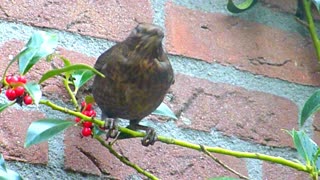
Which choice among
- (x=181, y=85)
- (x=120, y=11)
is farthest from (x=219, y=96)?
(x=120, y=11)

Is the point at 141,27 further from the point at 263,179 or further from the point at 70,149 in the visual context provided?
the point at 263,179

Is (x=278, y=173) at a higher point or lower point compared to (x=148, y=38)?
lower

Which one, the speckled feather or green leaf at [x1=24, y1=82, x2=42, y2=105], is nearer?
green leaf at [x1=24, y1=82, x2=42, y2=105]

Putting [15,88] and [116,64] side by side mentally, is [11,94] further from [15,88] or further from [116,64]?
[116,64]

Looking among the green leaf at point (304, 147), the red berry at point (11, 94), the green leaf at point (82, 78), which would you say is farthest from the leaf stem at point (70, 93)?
the green leaf at point (304, 147)

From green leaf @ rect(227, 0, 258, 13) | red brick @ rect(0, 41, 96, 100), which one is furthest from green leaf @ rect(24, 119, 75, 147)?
green leaf @ rect(227, 0, 258, 13)

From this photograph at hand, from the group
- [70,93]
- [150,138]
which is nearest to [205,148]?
[150,138]

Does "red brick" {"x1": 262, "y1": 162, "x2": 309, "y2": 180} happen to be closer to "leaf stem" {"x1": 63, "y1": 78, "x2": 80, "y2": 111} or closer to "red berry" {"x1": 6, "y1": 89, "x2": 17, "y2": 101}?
"leaf stem" {"x1": 63, "y1": 78, "x2": 80, "y2": 111}
